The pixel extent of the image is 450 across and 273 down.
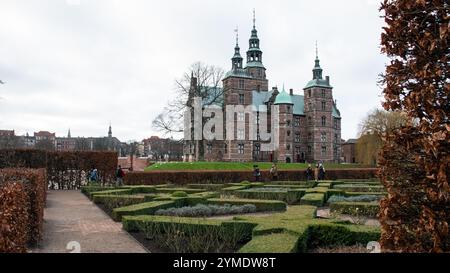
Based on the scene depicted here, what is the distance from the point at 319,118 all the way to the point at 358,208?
5172cm

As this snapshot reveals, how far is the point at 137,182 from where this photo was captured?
87.1 feet

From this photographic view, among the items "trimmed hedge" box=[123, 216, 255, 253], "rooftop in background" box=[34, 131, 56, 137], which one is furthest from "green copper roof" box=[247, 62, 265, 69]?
"rooftop in background" box=[34, 131, 56, 137]

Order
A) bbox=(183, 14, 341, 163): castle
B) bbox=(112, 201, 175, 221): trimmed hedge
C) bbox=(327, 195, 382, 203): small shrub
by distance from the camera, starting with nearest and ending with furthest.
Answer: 1. bbox=(112, 201, 175, 221): trimmed hedge
2. bbox=(327, 195, 382, 203): small shrub
3. bbox=(183, 14, 341, 163): castle

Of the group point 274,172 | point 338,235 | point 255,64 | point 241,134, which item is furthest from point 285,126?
point 338,235

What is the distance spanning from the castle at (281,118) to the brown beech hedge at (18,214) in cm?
4683

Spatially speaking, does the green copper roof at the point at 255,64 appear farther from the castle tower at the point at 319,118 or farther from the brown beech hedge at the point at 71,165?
the brown beech hedge at the point at 71,165

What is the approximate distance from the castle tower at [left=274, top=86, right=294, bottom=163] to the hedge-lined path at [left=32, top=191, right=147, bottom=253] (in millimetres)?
47289

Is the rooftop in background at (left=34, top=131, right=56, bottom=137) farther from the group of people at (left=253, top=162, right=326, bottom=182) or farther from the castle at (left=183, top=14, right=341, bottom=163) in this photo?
the group of people at (left=253, top=162, right=326, bottom=182)

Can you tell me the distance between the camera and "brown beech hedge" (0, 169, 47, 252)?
4.55m

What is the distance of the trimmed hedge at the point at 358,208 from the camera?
1327 centimetres

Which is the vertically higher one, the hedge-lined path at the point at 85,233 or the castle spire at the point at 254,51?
the castle spire at the point at 254,51

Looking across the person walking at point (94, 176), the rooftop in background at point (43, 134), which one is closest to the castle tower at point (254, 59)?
the person walking at point (94, 176)

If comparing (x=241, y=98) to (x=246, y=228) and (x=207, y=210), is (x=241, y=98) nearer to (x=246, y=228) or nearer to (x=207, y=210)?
(x=207, y=210)

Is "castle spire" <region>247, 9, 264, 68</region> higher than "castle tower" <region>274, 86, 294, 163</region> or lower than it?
higher
